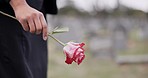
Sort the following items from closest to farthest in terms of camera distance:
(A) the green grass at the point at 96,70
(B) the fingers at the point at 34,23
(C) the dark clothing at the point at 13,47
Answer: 1. (B) the fingers at the point at 34,23
2. (C) the dark clothing at the point at 13,47
3. (A) the green grass at the point at 96,70

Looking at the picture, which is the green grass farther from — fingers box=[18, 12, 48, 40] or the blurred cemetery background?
fingers box=[18, 12, 48, 40]

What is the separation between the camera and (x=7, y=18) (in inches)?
57.3

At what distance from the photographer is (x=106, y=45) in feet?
28.5

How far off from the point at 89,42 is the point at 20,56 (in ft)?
26.7

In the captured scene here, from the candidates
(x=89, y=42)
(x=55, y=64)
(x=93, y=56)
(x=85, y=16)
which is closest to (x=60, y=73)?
(x=55, y=64)

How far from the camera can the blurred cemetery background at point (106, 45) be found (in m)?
6.93

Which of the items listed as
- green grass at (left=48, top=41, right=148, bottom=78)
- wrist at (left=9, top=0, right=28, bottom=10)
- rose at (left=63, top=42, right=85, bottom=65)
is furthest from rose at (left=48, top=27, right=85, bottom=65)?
green grass at (left=48, top=41, right=148, bottom=78)

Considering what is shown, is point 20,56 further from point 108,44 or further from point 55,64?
point 108,44

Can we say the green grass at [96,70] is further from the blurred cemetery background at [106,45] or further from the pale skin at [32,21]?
the pale skin at [32,21]

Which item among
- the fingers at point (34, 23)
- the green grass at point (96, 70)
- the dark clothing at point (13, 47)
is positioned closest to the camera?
the fingers at point (34, 23)

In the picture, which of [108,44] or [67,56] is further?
[108,44]

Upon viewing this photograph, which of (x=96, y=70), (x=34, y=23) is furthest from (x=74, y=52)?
(x=96, y=70)

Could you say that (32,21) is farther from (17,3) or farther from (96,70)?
(96,70)

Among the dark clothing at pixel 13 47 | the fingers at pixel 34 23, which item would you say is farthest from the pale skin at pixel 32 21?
the dark clothing at pixel 13 47
